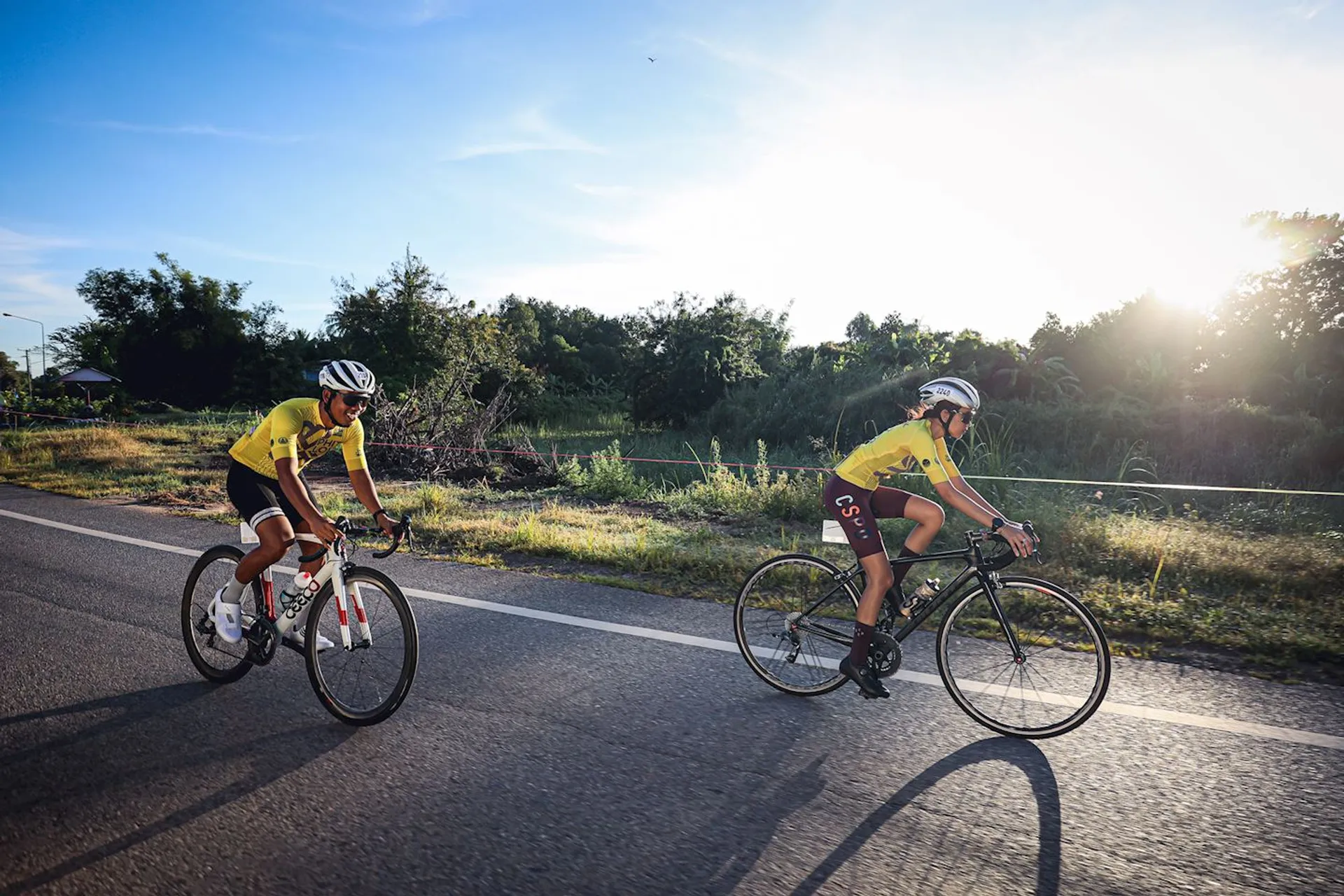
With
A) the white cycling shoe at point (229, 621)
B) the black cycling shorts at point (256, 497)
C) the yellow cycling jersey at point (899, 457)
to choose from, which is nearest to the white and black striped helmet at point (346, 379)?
the black cycling shorts at point (256, 497)

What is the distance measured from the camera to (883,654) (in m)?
4.39

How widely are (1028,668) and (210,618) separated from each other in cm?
480

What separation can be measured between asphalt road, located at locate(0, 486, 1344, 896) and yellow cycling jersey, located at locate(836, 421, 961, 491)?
127 centimetres

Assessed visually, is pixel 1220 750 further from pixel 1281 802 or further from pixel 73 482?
pixel 73 482

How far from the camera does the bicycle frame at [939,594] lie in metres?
4.27

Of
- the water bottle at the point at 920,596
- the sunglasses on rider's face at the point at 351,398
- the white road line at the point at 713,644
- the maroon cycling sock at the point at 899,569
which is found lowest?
the white road line at the point at 713,644

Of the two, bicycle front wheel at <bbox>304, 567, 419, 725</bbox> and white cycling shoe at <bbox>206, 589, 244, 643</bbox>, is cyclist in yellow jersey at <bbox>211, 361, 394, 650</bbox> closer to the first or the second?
white cycling shoe at <bbox>206, 589, 244, 643</bbox>

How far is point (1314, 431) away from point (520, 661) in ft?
44.5

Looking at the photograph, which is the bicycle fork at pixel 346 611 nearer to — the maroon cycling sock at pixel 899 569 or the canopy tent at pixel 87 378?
the maroon cycling sock at pixel 899 569

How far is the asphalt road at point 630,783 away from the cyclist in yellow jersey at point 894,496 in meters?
0.49

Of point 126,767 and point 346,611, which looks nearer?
point 126,767

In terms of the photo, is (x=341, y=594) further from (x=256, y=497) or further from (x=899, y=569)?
(x=899, y=569)

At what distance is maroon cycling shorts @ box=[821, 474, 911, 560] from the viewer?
4504 millimetres

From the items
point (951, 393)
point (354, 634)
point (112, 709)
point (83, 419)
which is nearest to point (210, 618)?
point (112, 709)
